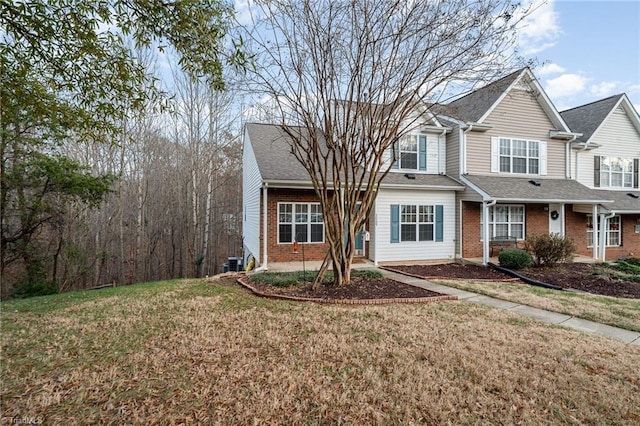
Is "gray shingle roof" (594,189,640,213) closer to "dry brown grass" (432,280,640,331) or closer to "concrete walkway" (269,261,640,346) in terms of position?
"dry brown grass" (432,280,640,331)

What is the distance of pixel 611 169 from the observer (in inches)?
640

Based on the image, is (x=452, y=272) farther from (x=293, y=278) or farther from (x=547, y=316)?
(x=293, y=278)

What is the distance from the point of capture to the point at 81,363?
3.80 m

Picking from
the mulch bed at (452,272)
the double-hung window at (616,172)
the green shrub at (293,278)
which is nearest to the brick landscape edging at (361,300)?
the green shrub at (293,278)

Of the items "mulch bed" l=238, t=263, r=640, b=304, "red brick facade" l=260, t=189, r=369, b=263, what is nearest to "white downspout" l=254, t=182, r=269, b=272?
"red brick facade" l=260, t=189, r=369, b=263

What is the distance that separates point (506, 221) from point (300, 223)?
28.9 ft

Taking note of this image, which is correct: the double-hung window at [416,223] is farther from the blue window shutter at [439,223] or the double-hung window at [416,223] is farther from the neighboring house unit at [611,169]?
the neighboring house unit at [611,169]

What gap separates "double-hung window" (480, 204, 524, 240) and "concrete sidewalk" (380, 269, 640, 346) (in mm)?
6351

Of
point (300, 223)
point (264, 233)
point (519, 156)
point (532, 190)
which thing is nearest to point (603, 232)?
point (532, 190)

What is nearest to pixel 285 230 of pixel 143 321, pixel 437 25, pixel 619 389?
pixel 143 321

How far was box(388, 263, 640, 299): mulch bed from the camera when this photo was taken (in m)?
8.75

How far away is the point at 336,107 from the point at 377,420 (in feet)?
A: 21.8

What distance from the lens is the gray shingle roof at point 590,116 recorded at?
15.8m

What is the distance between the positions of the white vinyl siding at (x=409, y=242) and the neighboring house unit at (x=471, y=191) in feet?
0.13
